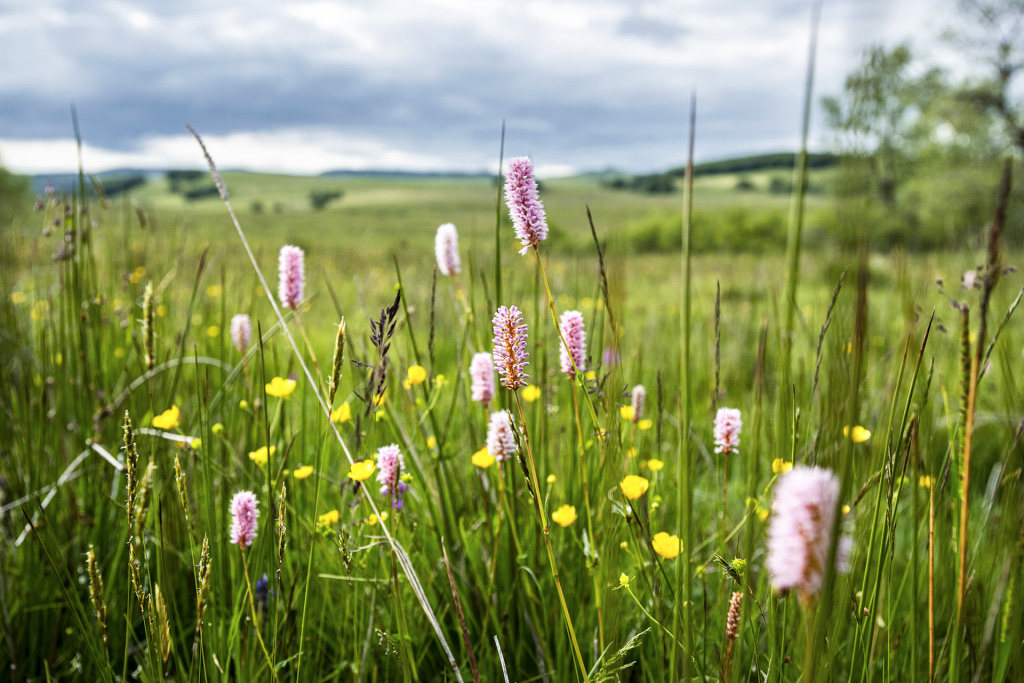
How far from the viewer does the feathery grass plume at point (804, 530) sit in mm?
469

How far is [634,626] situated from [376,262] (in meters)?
12.8

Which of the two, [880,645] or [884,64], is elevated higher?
[884,64]

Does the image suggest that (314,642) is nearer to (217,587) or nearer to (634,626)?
(217,587)

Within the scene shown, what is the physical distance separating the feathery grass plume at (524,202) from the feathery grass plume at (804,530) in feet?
1.56

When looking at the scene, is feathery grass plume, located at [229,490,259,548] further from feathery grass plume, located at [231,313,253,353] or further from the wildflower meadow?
feathery grass plume, located at [231,313,253,353]

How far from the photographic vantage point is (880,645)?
1380mm

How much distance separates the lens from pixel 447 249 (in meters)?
1.65

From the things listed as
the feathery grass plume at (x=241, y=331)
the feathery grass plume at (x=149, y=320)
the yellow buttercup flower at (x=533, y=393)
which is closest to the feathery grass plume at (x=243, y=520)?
the feathery grass plume at (x=149, y=320)

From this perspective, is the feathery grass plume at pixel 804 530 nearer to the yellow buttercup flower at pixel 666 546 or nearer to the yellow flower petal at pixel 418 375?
the yellow buttercup flower at pixel 666 546

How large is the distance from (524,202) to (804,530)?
55cm

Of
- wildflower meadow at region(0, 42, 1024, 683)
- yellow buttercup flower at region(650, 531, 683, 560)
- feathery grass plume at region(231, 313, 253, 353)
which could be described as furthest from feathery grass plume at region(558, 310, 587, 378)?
feathery grass plume at region(231, 313, 253, 353)

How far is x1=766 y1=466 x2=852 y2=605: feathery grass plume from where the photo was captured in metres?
0.47

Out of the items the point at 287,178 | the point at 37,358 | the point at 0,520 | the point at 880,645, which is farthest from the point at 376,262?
the point at 287,178

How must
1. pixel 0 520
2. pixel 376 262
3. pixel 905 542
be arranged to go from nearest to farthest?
pixel 0 520, pixel 905 542, pixel 376 262
